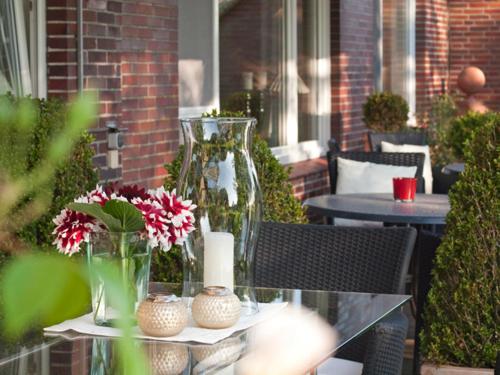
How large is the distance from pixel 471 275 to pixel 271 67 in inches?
195

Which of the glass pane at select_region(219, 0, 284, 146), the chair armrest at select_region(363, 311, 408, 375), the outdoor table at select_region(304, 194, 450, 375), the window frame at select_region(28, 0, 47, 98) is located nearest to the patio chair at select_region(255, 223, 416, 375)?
the chair armrest at select_region(363, 311, 408, 375)

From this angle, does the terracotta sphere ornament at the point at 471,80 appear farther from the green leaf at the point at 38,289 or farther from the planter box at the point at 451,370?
the green leaf at the point at 38,289

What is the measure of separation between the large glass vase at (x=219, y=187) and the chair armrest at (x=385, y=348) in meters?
0.64

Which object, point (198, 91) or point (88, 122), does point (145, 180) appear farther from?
point (88, 122)

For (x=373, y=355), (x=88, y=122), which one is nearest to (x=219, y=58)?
(x=373, y=355)

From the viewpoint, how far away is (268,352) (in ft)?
6.37

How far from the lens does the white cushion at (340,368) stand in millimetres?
2984

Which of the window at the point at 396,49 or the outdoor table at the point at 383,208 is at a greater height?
the window at the point at 396,49

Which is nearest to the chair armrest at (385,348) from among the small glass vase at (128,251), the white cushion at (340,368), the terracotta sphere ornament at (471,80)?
the white cushion at (340,368)

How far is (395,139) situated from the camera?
28.2 feet

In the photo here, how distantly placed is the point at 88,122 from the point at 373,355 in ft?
7.56

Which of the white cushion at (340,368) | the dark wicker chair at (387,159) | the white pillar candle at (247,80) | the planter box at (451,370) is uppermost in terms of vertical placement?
the white pillar candle at (247,80)

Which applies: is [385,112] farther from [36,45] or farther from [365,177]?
[36,45]

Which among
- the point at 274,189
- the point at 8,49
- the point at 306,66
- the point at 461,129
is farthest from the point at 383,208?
the point at 461,129
